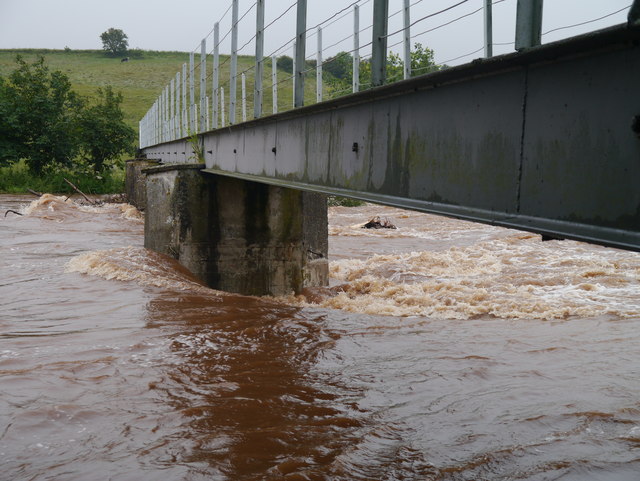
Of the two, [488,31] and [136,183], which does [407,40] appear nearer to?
[488,31]

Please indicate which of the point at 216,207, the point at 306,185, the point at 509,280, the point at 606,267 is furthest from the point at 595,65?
the point at 606,267

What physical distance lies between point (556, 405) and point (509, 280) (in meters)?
8.49

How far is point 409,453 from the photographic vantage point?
539 centimetres

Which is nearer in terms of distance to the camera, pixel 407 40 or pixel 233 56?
pixel 407 40

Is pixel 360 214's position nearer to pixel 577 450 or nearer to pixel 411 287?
pixel 411 287

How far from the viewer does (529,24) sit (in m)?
4.02

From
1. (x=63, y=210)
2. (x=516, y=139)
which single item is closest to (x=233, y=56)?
(x=516, y=139)

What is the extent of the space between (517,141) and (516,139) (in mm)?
Result: 18

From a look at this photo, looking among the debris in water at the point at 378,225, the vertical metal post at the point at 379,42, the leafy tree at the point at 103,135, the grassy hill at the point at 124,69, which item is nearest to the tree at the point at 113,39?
the grassy hill at the point at 124,69

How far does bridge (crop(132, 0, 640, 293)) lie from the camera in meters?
3.47

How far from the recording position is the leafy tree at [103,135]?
147ft

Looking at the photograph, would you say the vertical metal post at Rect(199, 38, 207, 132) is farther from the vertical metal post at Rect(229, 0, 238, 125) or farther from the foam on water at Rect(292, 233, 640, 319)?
the foam on water at Rect(292, 233, 640, 319)

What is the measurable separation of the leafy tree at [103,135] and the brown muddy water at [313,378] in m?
32.1

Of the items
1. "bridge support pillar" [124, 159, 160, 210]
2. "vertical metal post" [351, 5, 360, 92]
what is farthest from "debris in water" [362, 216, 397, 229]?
"vertical metal post" [351, 5, 360, 92]
